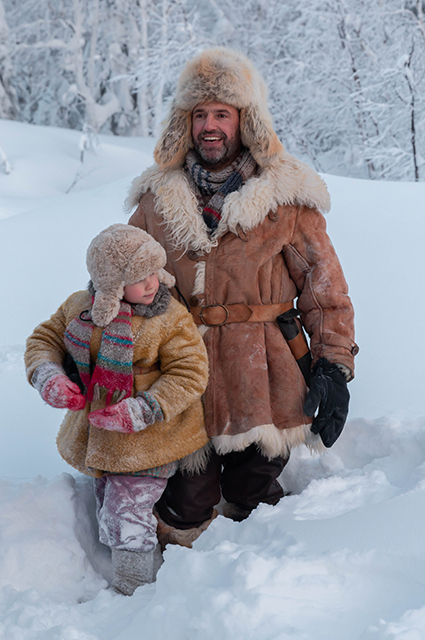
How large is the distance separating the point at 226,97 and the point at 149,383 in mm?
1037

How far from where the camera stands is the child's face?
1749 millimetres

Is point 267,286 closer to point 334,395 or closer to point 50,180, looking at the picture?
point 334,395

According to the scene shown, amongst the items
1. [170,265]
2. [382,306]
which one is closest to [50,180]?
[382,306]

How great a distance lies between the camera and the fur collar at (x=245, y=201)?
196 centimetres

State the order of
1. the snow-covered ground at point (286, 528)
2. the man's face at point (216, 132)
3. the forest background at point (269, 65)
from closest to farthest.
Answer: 1. the snow-covered ground at point (286, 528)
2. the man's face at point (216, 132)
3. the forest background at point (269, 65)

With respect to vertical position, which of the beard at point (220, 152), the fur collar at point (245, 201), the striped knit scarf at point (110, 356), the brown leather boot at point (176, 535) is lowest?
the brown leather boot at point (176, 535)

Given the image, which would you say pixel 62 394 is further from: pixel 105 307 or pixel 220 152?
pixel 220 152

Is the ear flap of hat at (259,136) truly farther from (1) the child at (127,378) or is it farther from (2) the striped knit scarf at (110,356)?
(2) the striped knit scarf at (110,356)

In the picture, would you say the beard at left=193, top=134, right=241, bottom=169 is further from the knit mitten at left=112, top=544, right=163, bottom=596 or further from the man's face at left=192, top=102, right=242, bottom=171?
the knit mitten at left=112, top=544, right=163, bottom=596

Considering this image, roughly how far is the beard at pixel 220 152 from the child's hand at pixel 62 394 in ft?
3.10

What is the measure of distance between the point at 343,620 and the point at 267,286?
1162 mm

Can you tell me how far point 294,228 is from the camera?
6.73ft

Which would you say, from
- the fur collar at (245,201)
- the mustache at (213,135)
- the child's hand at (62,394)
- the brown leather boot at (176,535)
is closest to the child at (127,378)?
the child's hand at (62,394)

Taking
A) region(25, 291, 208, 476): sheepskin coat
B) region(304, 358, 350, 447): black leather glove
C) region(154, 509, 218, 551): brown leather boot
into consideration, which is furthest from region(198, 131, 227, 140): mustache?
region(154, 509, 218, 551): brown leather boot
